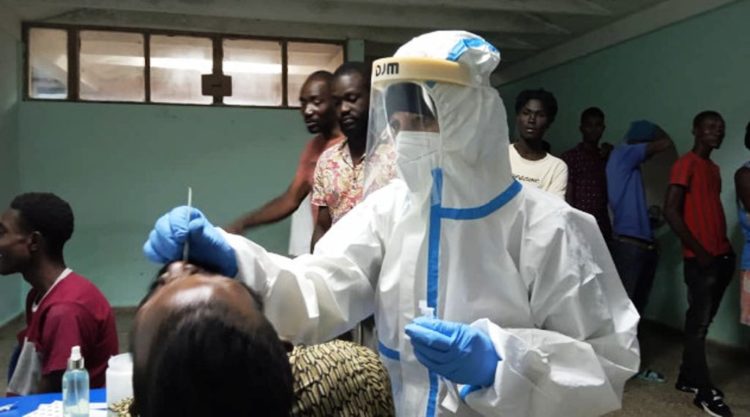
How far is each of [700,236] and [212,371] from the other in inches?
124

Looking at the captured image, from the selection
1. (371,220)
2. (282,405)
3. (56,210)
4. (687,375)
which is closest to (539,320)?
(371,220)

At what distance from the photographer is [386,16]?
186 inches

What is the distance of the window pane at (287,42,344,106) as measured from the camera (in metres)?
5.12

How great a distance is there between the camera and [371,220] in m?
1.36

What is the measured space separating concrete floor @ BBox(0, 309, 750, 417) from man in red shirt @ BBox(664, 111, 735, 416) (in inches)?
4.7

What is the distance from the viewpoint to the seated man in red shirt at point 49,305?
64.0 inches

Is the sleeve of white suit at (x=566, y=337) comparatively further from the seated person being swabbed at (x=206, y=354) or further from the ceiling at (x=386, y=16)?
the ceiling at (x=386, y=16)

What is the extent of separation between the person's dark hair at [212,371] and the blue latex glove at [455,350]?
0.40 meters

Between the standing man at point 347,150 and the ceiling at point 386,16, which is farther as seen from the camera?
the ceiling at point 386,16

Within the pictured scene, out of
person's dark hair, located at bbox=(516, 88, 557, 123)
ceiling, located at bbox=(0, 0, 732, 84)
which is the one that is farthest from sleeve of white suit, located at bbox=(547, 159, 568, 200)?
ceiling, located at bbox=(0, 0, 732, 84)

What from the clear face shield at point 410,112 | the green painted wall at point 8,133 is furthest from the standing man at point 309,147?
the green painted wall at point 8,133

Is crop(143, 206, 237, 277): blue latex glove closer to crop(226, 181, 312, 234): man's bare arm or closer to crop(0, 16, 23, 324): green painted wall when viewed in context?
crop(226, 181, 312, 234): man's bare arm

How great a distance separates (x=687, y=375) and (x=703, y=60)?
2047 mm

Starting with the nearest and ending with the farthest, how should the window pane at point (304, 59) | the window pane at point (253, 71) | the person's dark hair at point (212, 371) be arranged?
the person's dark hair at point (212, 371), the window pane at point (253, 71), the window pane at point (304, 59)
